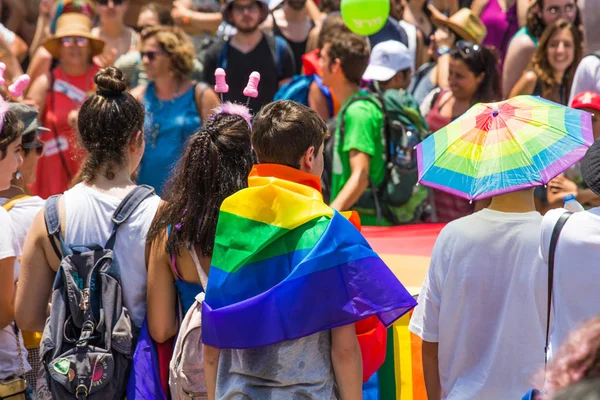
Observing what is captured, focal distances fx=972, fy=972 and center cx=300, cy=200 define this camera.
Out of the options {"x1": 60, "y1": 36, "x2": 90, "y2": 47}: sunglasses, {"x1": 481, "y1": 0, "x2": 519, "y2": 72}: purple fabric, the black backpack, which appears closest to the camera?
the black backpack

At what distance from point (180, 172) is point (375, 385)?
103cm

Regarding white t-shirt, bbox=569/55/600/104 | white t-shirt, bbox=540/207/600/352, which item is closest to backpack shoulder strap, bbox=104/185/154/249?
white t-shirt, bbox=540/207/600/352

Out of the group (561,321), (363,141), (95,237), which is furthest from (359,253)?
(363,141)

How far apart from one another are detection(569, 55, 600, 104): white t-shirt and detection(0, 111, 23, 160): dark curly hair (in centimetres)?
309

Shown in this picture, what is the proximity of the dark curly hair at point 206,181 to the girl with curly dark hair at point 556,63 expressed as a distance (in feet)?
13.5

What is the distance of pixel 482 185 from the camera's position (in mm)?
2945

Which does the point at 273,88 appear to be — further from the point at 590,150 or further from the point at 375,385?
the point at 590,150

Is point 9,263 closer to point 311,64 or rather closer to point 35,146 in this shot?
point 35,146

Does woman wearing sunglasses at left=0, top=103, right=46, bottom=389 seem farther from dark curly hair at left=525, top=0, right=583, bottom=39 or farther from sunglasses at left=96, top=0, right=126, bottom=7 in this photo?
dark curly hair at left=525, top=0, right=583, bottom=39

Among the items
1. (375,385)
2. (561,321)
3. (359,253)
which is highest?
(359,253)

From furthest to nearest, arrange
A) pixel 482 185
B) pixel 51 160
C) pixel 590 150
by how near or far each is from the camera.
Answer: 1. pixel 51 160
2. pixel 482 185
3. pixel 590 150

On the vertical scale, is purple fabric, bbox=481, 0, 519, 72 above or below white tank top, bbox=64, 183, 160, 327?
above

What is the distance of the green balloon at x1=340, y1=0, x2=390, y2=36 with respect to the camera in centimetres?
649

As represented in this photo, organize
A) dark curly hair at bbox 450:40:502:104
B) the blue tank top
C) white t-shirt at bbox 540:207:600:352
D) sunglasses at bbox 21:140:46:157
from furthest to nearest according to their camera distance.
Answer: dark curly hair at bbox 450:40:502:104
the blue tank top
sunglasses at bbox 21:140:46:157
white t-shirt at bbox 540:207:600:352
